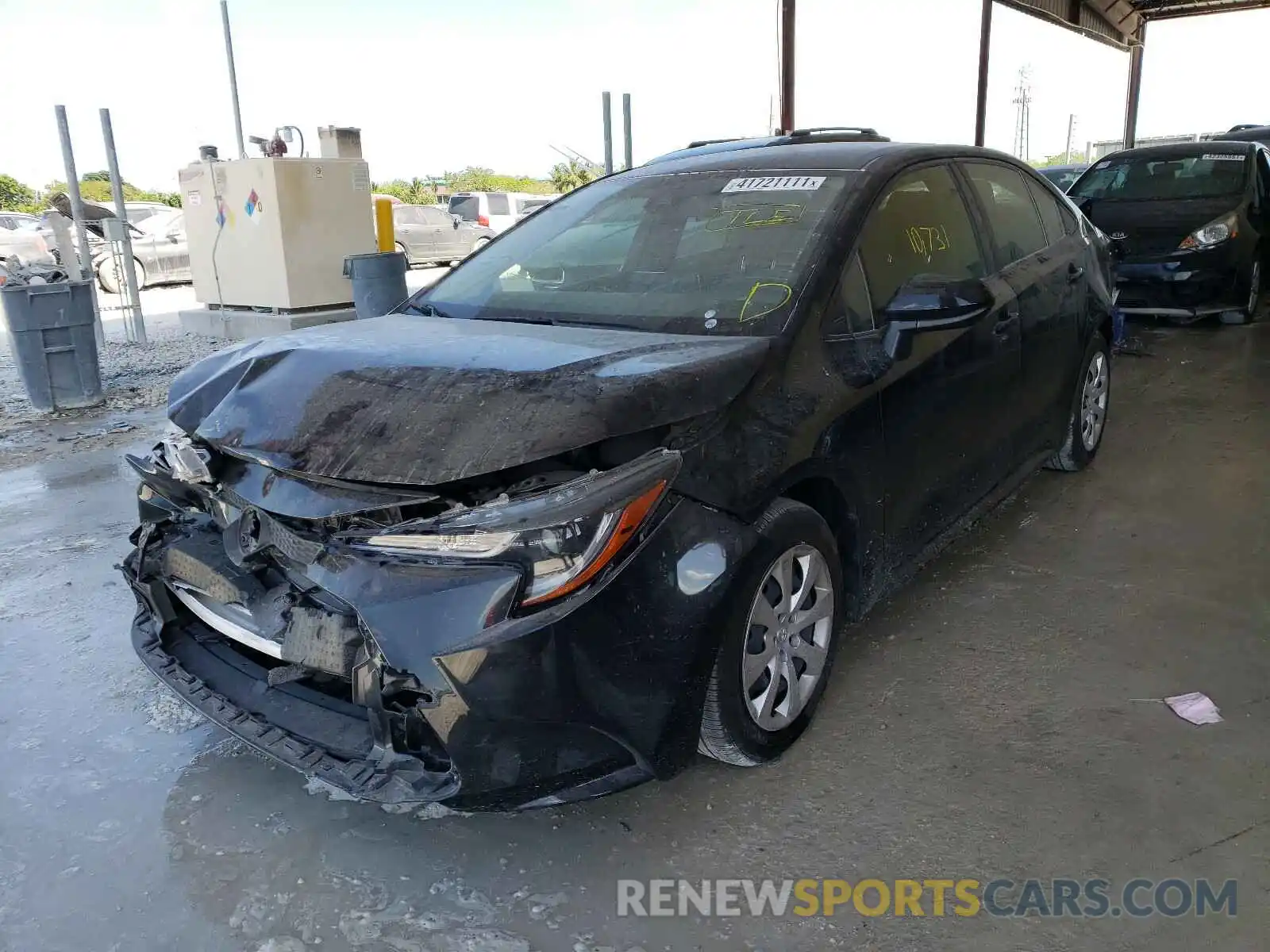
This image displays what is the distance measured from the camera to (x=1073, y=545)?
3914 millimetres

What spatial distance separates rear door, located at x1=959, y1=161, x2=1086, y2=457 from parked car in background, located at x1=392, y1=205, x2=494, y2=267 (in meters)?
14.9

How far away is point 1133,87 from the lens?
21.4 meters

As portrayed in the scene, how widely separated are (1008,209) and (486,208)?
19.7 meters

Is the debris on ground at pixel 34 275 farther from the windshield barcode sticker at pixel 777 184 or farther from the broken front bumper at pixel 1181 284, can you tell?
the broken front bumper at pixel 1181 284

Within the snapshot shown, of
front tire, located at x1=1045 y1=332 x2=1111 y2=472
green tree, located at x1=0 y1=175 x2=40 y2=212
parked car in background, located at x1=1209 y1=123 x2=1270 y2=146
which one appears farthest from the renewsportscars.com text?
green tree, located at x1=0 y1=175 x2=40 y2=212

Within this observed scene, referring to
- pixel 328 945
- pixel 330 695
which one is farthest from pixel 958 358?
pixel 328 945

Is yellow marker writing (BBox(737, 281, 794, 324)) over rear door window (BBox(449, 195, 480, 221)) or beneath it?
beneath

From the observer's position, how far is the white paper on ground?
2.69 metres

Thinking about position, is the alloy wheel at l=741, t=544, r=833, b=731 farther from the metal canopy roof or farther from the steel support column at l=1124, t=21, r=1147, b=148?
the steel support column at l=1124, t=21, r=1147, b=148

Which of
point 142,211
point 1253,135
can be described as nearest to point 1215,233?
point 1253,135

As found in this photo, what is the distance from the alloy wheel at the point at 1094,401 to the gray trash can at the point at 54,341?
655 centimetres

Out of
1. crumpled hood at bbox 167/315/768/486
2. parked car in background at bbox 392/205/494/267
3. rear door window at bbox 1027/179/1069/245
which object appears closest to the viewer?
crumpled hood at bbox 167/315/768/486

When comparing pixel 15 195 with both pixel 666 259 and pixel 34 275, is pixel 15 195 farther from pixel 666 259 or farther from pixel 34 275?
pixel 666 259

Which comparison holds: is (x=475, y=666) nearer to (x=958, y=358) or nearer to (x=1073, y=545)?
(x=958, y=358)
